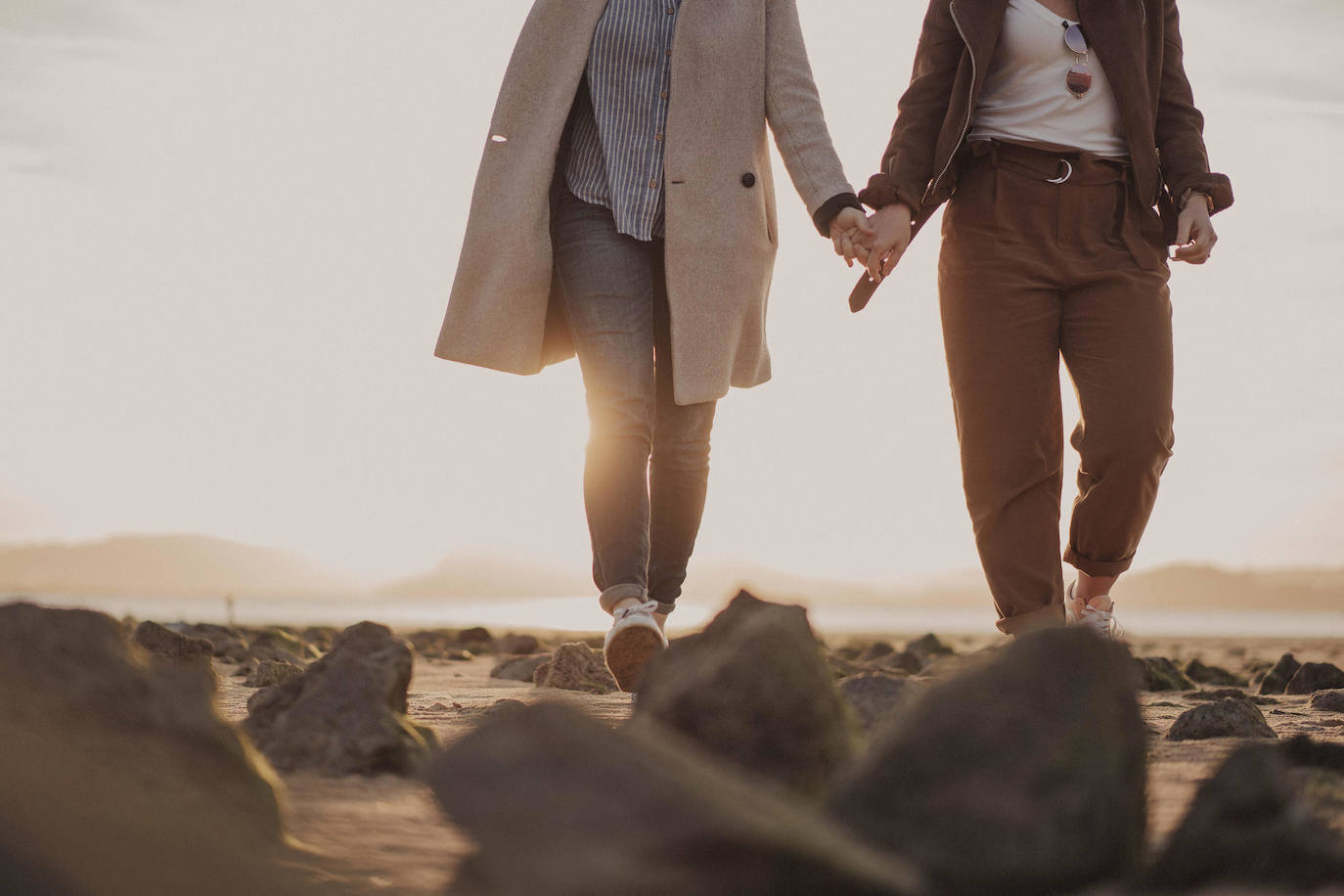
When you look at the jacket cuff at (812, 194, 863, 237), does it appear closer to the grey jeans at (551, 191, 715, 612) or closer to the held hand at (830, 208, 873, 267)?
the held hand at (830, 208, 873, 267)

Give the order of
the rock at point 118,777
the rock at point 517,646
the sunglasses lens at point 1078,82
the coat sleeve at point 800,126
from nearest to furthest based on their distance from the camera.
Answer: the rock at point 118,777 < the sunglasses lens at point 1078,82 < the coat sleeve at point 800,126 < the rock at point 517,646

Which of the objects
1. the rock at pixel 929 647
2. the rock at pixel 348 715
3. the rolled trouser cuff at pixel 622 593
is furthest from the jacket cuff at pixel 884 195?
the rock at pixel 929 647

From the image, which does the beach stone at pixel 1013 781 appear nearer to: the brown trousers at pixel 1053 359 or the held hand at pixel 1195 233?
the brown trousers at pixel 1053 359

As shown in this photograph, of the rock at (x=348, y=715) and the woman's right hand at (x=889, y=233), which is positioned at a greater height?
the woman's right hand at (x=889, y=233)

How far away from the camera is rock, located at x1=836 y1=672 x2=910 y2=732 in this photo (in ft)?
5.94

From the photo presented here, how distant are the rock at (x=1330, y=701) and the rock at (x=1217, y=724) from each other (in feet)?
3.22

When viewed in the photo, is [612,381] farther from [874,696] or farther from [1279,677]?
[1279,677]

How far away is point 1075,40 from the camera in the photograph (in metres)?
3.54

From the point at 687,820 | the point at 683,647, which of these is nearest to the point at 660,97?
the point at 683,647

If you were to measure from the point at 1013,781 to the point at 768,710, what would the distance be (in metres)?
0.39

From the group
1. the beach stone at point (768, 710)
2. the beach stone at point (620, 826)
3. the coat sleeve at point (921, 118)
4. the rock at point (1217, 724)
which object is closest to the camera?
the beach stone at point (620, 826)

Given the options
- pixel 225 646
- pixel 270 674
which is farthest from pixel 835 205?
pixel 225 646

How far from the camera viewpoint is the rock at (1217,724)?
2455 mm

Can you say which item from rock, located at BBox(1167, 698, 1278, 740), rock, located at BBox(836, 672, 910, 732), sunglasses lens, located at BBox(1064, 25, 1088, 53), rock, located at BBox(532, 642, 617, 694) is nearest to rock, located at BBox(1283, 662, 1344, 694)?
rock, located at BBox(1167, 698, 1278, 740)
